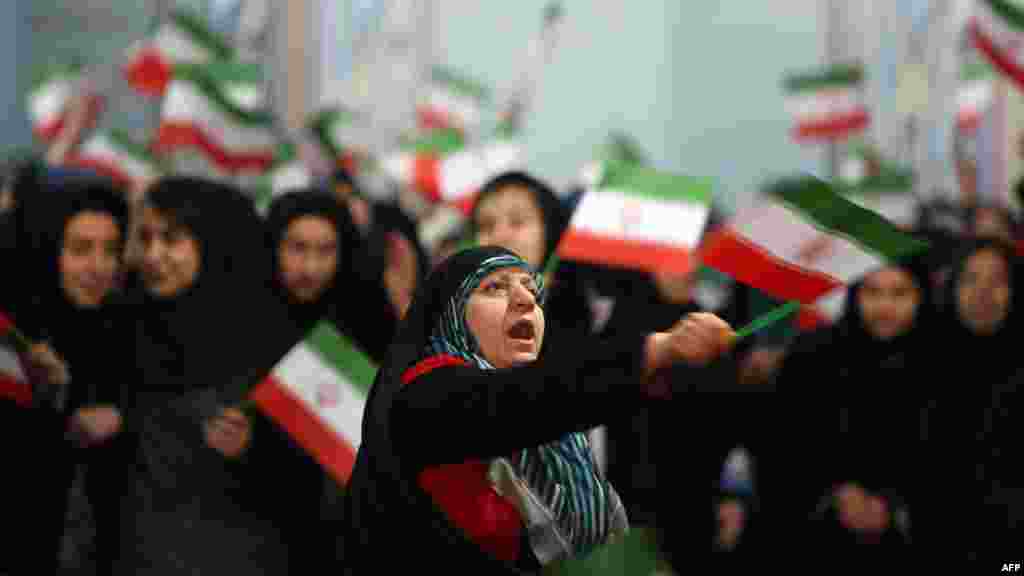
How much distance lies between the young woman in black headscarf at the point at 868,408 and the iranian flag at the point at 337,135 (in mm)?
3226

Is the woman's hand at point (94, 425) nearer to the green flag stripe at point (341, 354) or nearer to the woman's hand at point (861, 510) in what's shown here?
the green flag stripe at point (341, 354)

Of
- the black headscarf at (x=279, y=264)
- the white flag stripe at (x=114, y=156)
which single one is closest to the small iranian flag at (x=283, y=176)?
the white flag stripe at (x=114, y=156)

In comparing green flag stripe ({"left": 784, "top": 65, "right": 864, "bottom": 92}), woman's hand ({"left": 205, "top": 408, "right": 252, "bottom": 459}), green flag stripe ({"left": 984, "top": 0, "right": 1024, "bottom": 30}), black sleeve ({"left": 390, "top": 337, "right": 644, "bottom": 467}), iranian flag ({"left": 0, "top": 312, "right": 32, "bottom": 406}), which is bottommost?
green flag stripe ({"left": 784, "top": 65, "right": 864, "bottom": 92})

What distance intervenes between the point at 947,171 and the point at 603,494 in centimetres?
727

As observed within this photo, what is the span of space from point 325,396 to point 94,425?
0.87 m

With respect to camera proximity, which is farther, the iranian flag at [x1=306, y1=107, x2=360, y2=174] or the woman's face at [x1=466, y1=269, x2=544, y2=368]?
the iranian flag at [x1=306, y1=107, x2=360, y2=174]

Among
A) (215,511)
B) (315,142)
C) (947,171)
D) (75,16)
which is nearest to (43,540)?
(215,511)

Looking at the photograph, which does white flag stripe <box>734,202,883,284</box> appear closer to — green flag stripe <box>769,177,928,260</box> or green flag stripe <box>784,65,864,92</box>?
green flag stripe <box>769,177,928,260</box>

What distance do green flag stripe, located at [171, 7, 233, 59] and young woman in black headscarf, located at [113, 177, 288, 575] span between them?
3328 mm

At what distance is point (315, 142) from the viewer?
867 cm

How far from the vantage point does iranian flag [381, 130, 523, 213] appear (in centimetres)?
681

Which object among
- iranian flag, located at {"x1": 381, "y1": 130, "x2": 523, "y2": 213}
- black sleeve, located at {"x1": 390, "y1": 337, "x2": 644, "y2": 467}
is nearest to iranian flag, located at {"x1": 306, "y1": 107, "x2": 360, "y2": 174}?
iranian flag, located at {"x1": 381, "y1": 130, "x2": 523, "y2": 213}

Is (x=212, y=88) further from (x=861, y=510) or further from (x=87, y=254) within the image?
(x=861, y=510)

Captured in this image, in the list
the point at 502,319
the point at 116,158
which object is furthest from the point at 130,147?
the point at 502,319
